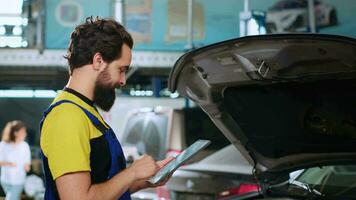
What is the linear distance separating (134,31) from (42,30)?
1.63m

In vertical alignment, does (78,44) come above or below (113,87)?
above

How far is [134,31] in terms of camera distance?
10.6 meters

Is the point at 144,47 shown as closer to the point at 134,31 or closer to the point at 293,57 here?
the point at 134,31

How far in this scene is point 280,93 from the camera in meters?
3.33

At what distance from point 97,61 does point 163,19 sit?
8347 millimetres

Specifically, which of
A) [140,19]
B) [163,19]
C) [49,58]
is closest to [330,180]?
[163,19]

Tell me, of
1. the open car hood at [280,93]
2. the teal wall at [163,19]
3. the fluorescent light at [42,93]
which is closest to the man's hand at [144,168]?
the open car hood at [280,93]

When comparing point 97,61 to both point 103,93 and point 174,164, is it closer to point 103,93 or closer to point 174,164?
point 103,93

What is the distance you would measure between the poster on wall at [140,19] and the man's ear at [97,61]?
27.2ft

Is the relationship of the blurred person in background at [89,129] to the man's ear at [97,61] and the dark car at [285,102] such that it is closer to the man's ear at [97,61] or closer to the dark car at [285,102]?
the man's ear at [97,61]

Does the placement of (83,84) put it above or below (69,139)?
above

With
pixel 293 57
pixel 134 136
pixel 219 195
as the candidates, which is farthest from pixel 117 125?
pixel 293 57

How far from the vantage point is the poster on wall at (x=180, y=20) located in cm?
1059

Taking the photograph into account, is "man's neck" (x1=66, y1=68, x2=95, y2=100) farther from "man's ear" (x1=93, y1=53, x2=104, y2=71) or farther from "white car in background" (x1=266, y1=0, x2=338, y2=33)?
"white car in background" (x1=266, y1=0, x2=338, y2=33)
